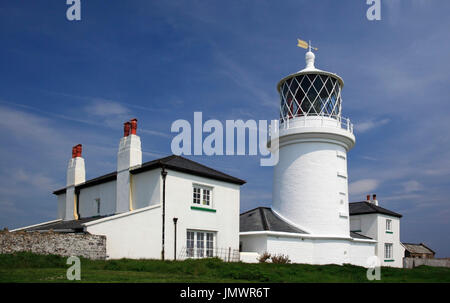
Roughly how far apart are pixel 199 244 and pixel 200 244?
2.7 inches

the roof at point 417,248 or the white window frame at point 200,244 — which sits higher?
the white window frame at point 200,244

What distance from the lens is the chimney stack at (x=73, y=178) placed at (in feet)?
89.0

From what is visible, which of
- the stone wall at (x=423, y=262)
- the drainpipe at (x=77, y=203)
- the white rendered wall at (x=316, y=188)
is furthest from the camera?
the stone wall at (x=423, y=262)

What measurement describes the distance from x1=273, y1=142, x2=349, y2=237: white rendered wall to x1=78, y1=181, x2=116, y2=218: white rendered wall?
10.2 metres

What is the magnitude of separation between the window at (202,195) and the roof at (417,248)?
30.3 meters

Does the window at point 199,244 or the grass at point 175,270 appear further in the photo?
the window at point 199,244

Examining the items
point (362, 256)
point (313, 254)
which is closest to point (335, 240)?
point (313, 254)

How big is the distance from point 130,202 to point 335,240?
481 inches

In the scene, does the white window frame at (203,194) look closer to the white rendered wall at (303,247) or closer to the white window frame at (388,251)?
the white rendered wall at (303,247)

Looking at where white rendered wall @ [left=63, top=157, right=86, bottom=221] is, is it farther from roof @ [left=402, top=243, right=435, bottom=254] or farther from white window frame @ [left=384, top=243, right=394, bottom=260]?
roof @ [left=402, top=243, right=435, bottom=254]

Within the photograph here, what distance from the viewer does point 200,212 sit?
22.3 meters

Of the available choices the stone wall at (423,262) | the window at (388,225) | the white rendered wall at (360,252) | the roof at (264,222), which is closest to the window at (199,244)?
the roof at (264,222)

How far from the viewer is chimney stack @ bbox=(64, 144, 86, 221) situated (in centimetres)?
2714
